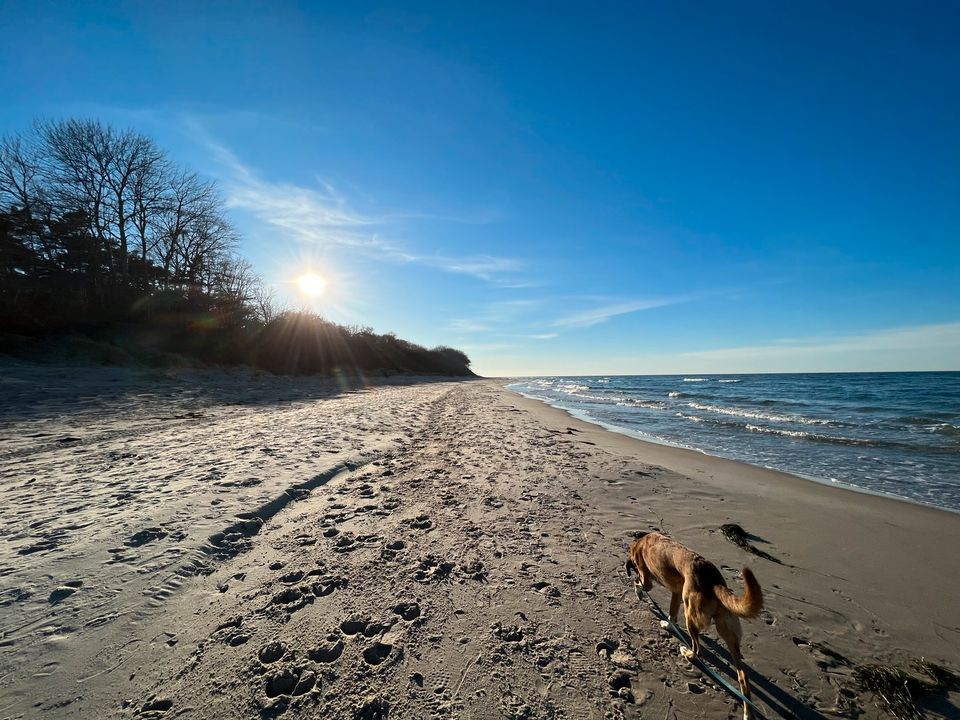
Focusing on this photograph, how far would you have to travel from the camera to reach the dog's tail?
201cm

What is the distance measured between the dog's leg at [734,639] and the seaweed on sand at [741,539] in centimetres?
231

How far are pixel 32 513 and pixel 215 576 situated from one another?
2818mm

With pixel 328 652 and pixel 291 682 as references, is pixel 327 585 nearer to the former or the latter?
pixel 328 652

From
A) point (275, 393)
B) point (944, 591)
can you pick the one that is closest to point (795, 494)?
point (944, 591)

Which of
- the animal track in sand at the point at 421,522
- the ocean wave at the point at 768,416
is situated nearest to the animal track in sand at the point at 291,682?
the animal track in sand at the point at 421,522

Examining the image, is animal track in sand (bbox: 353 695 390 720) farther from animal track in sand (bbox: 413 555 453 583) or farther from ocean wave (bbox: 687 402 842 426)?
ocean wave (bbox: 687 402 842 426)

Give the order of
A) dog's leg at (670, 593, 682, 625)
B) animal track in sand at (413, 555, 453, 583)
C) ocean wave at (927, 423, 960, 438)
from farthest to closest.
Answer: ocean wave at (927, 423, 960, 438), animal track in sand at (413, 555, 453, 583), dog's leg at (670, 593, 682, 625)

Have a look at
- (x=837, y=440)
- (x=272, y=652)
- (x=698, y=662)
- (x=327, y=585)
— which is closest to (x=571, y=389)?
(x=837, y=440)

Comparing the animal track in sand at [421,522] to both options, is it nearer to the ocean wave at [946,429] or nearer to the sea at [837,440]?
the sea at [837,440]

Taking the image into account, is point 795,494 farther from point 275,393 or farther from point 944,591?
point 275,393

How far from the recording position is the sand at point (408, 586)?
7.41 feet

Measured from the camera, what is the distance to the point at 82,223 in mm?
21578

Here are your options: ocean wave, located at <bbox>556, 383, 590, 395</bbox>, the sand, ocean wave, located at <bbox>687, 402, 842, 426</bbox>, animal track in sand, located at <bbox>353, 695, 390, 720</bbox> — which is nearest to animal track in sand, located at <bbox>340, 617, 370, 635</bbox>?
the sand

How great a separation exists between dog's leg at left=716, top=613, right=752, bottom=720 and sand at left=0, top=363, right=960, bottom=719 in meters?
0.18
